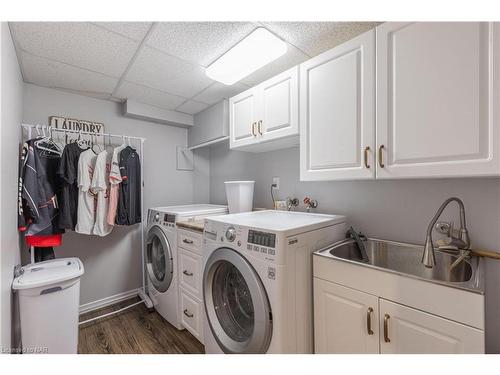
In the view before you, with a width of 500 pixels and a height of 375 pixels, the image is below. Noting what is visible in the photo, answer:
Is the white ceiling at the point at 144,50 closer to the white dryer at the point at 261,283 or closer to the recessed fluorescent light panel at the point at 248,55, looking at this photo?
the recessed fluorescent light panel at the point at 248,55

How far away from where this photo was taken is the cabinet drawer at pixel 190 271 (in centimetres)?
172

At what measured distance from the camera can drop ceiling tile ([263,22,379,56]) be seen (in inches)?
52.2

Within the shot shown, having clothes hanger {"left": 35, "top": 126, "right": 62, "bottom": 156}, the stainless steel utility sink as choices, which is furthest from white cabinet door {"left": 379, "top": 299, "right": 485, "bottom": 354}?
clothes hanger {"left": 35, "top": 126, "right": 62, "bottom": 156}

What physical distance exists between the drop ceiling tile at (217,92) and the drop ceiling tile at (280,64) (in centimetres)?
14

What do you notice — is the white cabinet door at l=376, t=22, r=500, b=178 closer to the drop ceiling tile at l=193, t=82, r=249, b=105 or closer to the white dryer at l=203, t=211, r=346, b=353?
the white dryer at l=203, t=211, r=346, b=353

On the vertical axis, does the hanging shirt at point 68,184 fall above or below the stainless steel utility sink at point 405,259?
above

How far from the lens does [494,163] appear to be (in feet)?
2.86

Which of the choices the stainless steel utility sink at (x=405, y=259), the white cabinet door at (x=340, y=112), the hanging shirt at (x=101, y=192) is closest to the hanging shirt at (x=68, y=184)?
the hanging shirt at (x=101, y=192)

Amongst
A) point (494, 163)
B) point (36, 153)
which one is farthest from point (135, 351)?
point (494, 163)

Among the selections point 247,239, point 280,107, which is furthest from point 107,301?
point 280,107
